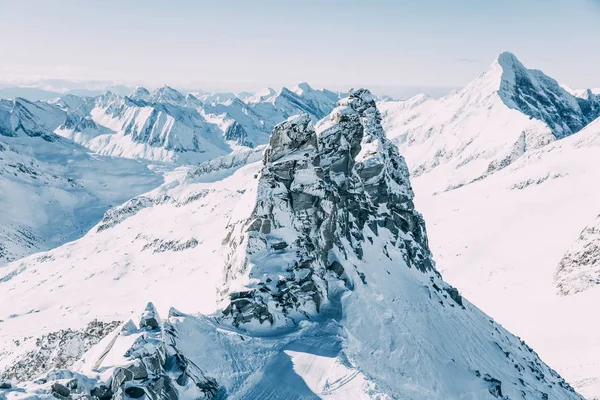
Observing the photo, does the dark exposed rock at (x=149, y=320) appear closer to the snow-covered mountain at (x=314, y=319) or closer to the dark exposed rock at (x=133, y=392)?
the snow-covered mountain at (x=314, y=319)

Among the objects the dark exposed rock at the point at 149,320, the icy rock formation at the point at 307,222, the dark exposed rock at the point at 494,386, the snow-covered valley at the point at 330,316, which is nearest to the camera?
the dark exposed rock at the point at 149,320

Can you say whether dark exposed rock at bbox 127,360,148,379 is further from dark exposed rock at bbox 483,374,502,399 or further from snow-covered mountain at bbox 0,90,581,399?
dark exposed rock at bbox 483,374,502,399

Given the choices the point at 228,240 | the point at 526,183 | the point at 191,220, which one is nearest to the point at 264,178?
the point at 228,240

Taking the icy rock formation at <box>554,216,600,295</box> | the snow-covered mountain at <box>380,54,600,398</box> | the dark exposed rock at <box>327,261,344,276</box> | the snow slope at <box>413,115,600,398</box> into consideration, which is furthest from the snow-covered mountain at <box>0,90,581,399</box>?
the icy rock formation at <box>554,216,600,295</box>

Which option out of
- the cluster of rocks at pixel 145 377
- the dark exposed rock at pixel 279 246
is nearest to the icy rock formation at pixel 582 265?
the dark exposed rock at pixel 279 246

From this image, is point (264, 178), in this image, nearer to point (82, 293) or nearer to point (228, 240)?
point (228, 240)

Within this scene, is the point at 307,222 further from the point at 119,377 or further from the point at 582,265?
the point at 582,265
